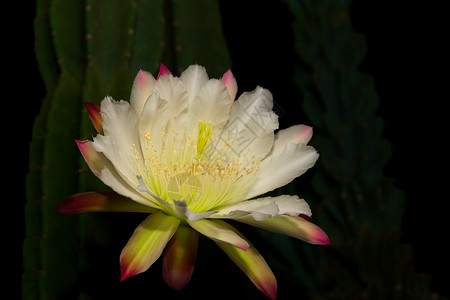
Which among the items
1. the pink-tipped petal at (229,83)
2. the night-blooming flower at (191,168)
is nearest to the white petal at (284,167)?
the night-blooming flower at (191,168)

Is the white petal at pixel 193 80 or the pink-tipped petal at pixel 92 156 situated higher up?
the white petal at pixel 193 80

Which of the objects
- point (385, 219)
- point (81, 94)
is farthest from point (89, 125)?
point (385, 219)

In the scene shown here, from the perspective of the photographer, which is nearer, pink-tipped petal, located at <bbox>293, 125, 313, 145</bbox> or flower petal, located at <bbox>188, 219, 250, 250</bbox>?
flower petal, located at <bbox>188, 219, 250, 250</bbox>

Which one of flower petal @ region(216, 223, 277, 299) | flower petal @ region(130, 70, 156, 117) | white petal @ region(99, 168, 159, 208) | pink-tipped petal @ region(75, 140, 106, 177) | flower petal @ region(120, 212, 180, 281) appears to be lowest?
flower petal @ region(216, 223, 277, 299)

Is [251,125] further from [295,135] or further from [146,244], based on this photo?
[146,244]

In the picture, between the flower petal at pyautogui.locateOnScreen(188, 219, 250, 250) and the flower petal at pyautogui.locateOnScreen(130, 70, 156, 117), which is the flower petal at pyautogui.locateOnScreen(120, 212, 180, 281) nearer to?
the flower petal at pyautogui.locateOnScreen(188, 219, 250, 250)

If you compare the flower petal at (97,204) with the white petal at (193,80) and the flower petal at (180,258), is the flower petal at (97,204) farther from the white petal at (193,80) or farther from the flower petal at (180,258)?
the white petal at (193,80)

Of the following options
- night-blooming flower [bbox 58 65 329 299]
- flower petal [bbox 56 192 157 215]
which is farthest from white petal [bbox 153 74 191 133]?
flower petal [bbox 56 192 157 215]
